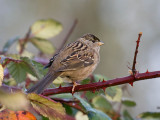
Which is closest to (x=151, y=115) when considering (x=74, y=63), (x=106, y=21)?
(x=74, y=63)

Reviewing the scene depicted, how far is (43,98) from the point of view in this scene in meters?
1.65

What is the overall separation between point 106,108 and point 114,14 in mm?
9800

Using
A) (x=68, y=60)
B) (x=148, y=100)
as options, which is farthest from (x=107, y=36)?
(x=68, y=60)

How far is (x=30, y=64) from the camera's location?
8.07 feet

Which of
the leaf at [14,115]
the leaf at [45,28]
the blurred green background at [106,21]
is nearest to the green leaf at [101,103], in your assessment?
the leaf at [45,28]

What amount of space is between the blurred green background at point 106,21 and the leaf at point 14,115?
8605mm

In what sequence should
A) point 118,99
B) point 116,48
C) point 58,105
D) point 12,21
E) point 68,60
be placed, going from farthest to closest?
point 12,21
point 116,48
point 68,60
point 118,99
point 58,105

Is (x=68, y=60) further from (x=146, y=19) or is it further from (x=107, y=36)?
(x=146, y=19)

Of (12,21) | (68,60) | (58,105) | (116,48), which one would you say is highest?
(12,21)

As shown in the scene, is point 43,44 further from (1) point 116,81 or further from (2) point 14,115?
(2) point 14,115

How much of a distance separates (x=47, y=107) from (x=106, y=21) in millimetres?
10572

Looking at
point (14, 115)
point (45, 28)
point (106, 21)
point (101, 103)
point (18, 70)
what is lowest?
point (14, 115)

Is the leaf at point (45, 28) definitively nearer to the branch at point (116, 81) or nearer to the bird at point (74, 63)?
the bird at point (74, 63)

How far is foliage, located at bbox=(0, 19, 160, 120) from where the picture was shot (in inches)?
61.0
